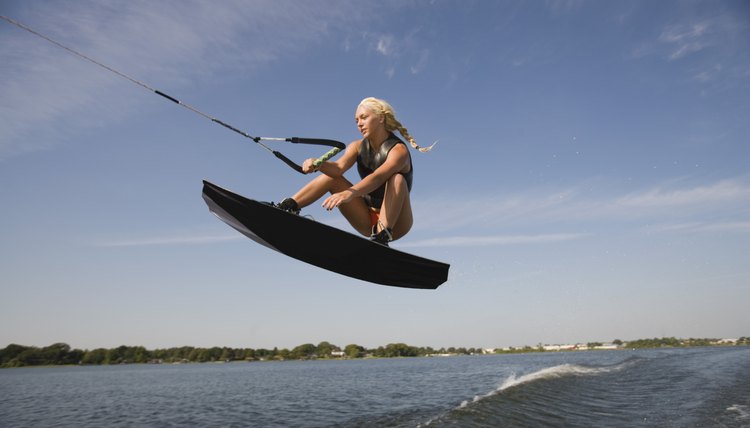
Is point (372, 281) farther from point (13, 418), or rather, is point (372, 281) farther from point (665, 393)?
point (13, 418)

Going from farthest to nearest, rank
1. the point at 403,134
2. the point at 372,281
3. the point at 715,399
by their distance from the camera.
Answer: the point at 715,399 < the point at 372,281 < the point at 403,134

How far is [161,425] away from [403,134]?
22.8m

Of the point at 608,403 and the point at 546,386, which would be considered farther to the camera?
the point at 546,386

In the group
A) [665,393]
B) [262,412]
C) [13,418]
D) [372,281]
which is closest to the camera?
[372,281]

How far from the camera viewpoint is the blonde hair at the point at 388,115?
18.1ft

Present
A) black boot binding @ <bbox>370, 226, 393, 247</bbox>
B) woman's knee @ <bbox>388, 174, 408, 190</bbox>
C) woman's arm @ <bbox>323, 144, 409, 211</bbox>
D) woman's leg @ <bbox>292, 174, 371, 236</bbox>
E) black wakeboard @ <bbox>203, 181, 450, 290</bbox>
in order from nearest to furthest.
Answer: woman's arm @ <bbox>323, 144, 409, 211</bbox> → black wakeboard @ <bbox>203, 181, 450, 290</bbox> → woman's knee @ <bbox>388, 174, 408, 190</bbox> → black boot binding @ <bbox>370, 226, 393, 247</bbox> → woman's leg @ <bbox>292, 174, 371, 236</bbox>

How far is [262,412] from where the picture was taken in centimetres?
2541

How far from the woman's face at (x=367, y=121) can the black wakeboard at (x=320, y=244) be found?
1.31m

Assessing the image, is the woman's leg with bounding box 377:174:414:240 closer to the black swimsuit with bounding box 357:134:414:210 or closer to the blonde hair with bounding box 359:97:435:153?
the black swimsuit with bounding box 357:134:414:210

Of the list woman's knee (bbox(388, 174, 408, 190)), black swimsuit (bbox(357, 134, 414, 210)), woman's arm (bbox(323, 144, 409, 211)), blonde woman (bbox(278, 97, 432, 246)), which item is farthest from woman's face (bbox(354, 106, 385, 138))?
woman's knee (bbox(388, 174, 408, 190))

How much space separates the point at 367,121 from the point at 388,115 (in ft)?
1.03

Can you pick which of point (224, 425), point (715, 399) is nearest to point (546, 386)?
point (715, 399)

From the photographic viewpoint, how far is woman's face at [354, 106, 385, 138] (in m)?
5.40

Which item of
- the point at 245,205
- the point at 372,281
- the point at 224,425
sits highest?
the point at 245,205
